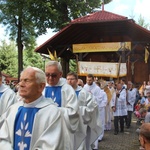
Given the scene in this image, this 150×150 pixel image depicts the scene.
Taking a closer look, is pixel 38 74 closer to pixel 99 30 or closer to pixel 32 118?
pixel 32 118

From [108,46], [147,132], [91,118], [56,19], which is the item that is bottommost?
[91,118]

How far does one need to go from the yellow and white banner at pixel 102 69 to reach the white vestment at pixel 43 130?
8.88 m

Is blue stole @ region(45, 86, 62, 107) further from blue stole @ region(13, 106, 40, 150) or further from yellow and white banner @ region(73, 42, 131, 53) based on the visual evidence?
yellow and white banner @ region(73, 42, 131, 53)

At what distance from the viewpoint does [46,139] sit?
2.98 metres

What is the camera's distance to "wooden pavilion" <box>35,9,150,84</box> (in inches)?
612

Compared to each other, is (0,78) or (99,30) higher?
(99,30)

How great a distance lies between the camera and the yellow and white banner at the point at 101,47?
50.3ft

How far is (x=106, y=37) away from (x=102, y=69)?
5983mm

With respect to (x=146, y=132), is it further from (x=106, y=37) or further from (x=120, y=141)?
(x=106, y=37)

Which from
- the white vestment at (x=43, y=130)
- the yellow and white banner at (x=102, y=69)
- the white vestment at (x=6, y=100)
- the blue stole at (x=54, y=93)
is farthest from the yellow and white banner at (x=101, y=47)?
the white vestment at (x=43, y=130)

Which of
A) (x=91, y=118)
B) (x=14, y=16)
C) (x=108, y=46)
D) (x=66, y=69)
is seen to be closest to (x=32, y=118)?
(x=91, y=118)

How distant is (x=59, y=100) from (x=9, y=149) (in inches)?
64.3

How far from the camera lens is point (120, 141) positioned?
881 cm

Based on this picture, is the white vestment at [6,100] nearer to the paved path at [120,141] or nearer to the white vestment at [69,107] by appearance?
the white vestment at [69,107]
